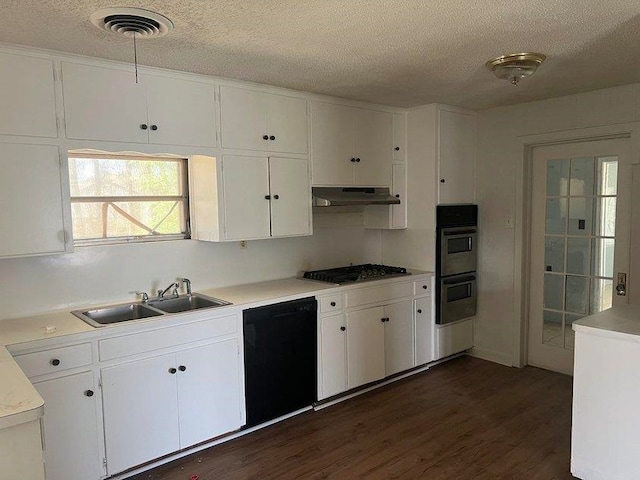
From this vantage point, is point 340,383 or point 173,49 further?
point 340,383

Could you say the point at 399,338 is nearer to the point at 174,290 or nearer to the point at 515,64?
the point at 174,290

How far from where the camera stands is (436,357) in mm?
4402

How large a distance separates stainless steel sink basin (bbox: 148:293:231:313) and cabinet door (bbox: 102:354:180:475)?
20.2 inches

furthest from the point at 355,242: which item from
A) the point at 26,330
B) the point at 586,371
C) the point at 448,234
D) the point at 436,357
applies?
the point at 26,330

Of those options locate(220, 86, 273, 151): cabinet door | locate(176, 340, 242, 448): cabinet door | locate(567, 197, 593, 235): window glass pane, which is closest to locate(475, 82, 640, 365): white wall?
locate(567, 197, 593, 235): window glass pane

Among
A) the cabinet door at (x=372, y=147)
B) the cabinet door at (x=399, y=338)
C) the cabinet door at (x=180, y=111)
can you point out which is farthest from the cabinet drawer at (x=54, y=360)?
the cabinet door at (x=372, y=147)

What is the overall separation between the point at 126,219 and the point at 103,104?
0.82m

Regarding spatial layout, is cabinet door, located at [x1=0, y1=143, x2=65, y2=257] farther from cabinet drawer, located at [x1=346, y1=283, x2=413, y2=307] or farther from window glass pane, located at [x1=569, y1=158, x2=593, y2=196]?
window glass pane, located at [x1=569, y1=158, x2=593, y2=196]

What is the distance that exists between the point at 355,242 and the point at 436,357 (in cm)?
130

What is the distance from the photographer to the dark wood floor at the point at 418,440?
2.75 m

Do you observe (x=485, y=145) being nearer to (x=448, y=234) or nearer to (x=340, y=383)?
(x=448, y=234)

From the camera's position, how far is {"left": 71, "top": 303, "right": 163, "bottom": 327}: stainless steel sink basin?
2.93 meters

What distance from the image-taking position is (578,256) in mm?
4012

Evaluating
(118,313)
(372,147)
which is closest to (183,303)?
(118,313)
